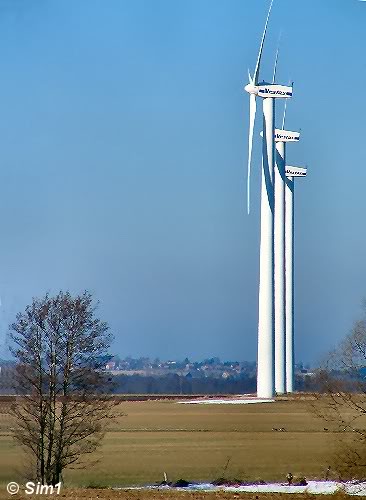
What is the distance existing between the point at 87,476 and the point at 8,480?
338cm


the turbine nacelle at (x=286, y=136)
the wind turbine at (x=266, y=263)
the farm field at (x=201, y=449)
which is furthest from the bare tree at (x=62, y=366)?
the turbine nacelle at (x=286, y=136)

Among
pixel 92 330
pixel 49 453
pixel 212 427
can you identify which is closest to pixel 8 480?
pixel 49 453

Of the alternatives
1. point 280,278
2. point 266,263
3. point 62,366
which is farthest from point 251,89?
point 62,366

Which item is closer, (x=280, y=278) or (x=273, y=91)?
(x=273, y=91)

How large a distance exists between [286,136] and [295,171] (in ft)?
14.6

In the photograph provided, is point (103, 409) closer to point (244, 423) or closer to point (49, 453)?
point (49, 453)

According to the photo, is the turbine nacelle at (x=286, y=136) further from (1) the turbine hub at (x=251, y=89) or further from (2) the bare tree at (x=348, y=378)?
(2) the bare tree at (x=348, y=378)

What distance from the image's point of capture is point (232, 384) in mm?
155625

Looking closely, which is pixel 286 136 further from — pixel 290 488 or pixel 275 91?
pixel 290 488

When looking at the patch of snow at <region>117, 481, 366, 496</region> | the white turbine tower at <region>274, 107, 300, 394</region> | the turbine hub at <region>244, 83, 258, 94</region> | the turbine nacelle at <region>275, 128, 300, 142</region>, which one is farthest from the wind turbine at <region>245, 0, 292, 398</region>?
the patch of snow at <region>117, 481, 366, 496</region>

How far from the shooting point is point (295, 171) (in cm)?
10431

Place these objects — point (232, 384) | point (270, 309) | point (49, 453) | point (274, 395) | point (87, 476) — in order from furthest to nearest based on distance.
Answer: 1. point (232, 384)
2. point (274, 395)
3. point (270, 309)
4. point (87, 476)
5. point (49, 453)

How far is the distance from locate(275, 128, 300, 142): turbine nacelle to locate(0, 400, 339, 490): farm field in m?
33.3

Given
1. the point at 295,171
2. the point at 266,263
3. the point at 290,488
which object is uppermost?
the point at 295,171
